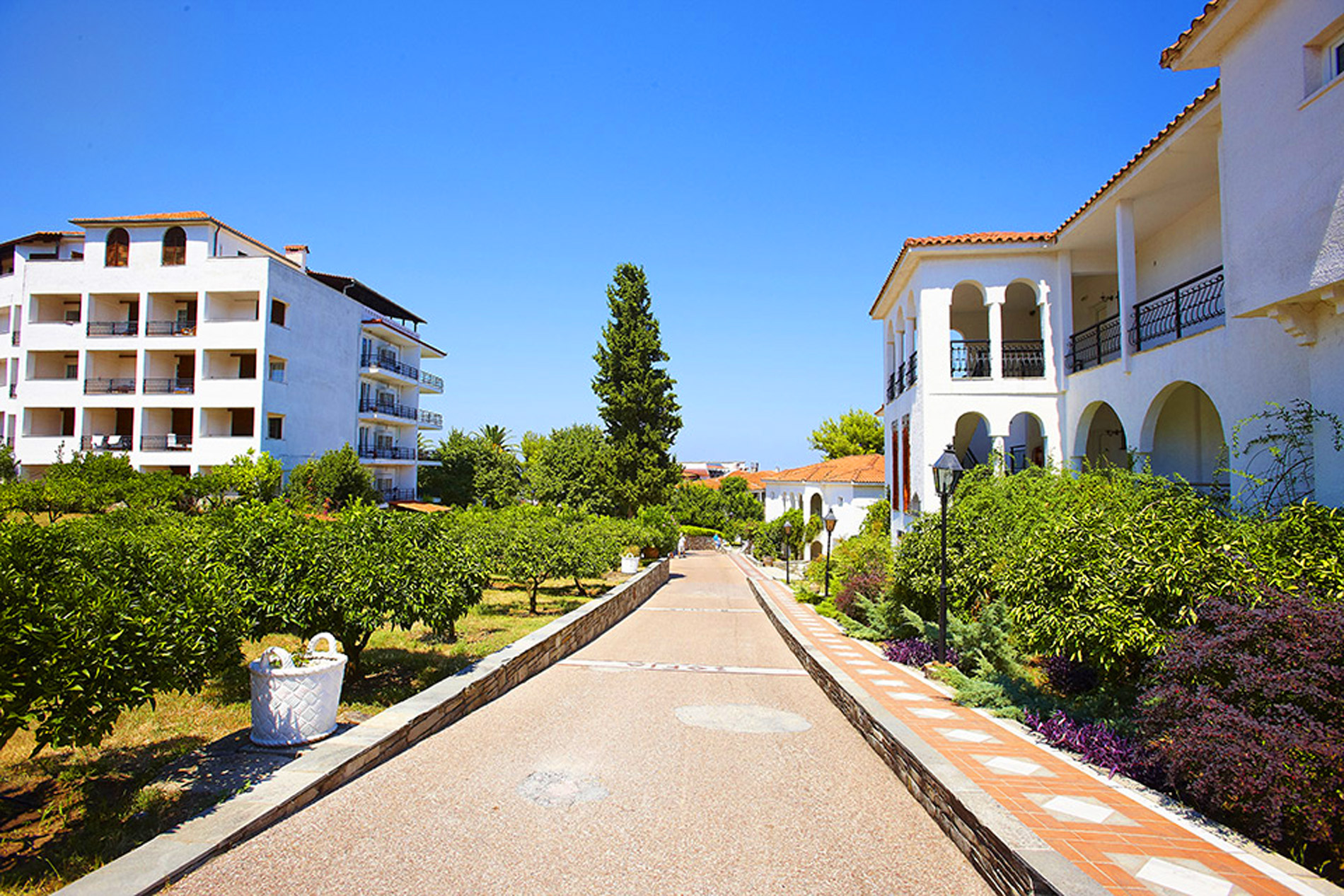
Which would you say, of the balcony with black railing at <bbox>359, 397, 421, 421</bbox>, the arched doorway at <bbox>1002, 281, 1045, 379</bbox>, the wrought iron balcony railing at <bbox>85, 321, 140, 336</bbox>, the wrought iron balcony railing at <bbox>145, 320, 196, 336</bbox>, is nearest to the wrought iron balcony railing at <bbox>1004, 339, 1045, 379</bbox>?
the arched doorway at <bbox>1002, 281, 1045, 379</bbox>

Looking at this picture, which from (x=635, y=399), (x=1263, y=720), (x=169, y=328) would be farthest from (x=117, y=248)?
(x=1263, y=720)

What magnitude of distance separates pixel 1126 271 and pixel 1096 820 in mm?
11141

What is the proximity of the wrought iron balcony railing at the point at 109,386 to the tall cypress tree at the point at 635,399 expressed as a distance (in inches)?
886

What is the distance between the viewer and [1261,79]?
8078 millimetres

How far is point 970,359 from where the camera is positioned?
17.0m

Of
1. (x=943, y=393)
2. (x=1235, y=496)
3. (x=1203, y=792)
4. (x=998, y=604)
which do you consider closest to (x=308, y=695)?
(x=1203, y=792)

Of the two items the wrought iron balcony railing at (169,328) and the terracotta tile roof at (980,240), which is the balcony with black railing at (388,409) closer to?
the wrought iron balcony railing at (169,328)

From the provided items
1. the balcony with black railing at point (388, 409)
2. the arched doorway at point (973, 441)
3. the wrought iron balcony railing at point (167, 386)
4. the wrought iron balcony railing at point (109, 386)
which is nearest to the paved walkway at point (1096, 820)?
the arched doorway at point (973, 441)

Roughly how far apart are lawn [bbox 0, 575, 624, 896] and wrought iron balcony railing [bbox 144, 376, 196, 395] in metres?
26.4

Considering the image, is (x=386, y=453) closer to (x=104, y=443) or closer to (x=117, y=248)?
(x=104, y=443)

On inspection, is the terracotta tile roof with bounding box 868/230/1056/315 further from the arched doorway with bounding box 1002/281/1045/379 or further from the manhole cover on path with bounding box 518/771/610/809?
the manhole cover on path with bounding box 518/771/610/809

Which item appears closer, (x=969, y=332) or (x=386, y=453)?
(x=969, y=332)

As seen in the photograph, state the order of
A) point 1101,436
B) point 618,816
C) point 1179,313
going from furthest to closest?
1. point 1101,436
2. point 1179,313
3. point 618,816

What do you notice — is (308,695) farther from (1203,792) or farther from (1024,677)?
(1024,677)
